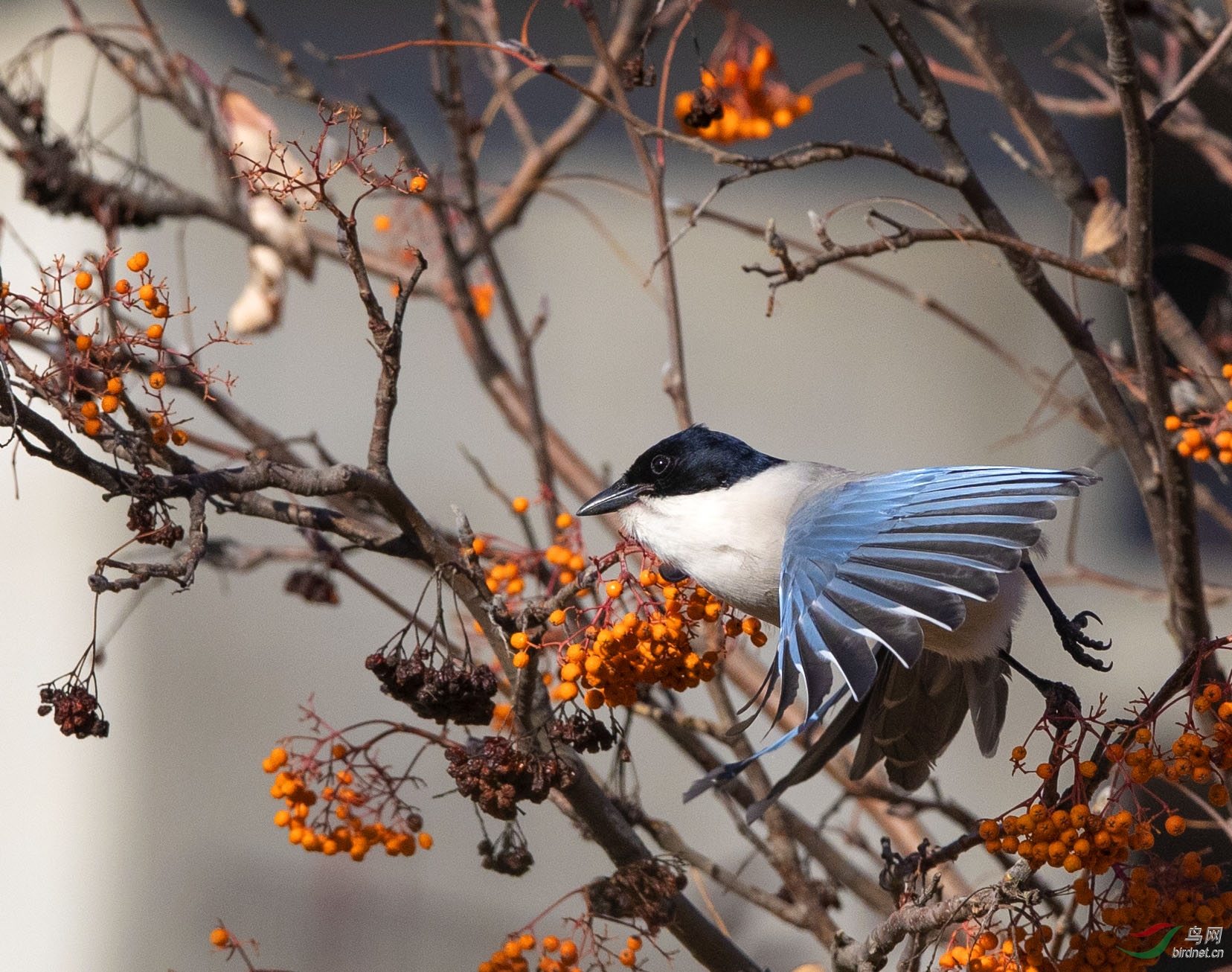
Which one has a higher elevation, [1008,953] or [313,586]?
[313,586]

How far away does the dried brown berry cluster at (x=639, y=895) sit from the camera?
1.27m

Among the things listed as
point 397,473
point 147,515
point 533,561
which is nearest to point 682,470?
point 533,561

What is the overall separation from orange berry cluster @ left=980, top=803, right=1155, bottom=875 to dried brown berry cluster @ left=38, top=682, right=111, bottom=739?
0.81m

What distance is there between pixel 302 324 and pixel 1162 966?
107 inches

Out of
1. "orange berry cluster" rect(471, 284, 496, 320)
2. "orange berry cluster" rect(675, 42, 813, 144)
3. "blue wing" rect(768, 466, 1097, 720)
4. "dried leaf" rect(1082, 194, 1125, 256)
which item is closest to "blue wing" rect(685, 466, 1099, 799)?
"blue wing" rect(768, 466, 1097, 720)

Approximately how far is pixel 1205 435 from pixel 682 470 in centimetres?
62

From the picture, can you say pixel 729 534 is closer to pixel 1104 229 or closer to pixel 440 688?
pixel 440 688

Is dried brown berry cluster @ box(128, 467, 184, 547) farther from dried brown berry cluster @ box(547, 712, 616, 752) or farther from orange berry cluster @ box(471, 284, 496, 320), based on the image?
orange berry cluster @ box(471, 284, 496, 320)

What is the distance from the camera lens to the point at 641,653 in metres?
1.18

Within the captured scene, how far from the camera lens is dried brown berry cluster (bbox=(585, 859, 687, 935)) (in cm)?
127

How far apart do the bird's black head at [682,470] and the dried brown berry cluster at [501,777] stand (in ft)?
1.47

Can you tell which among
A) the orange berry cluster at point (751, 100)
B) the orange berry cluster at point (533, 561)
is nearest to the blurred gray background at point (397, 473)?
the orange berry cluster at point (751, 100)

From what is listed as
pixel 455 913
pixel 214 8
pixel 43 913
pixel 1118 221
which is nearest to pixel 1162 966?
pixel 1118 221

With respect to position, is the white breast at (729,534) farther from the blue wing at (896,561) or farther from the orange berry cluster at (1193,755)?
the orange berry cluster at (1193,755)
